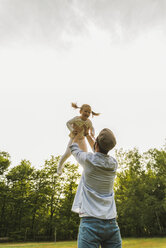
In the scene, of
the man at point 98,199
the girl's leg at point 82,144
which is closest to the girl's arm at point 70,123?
the girl's leg at point 82,144

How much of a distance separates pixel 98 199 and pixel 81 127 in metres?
1.70

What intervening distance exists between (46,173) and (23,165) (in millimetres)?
5531

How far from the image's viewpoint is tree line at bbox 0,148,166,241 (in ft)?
99.3

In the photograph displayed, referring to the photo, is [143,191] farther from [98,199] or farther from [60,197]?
[98,199]

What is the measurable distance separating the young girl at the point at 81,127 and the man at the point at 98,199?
3.68ft

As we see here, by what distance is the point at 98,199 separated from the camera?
204 cm

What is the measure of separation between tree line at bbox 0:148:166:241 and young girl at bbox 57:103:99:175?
98.7 feet

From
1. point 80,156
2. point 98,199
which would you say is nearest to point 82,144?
point 80,156

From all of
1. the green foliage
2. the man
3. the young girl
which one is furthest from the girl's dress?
the green foliage

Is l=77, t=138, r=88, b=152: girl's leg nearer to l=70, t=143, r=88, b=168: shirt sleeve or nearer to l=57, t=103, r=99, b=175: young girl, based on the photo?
l=57, t=103, r=99, b=175: young girl

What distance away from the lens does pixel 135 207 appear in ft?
98.8

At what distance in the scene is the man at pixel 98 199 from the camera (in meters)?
1.88

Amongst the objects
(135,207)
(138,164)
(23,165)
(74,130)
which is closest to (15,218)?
(23,165)

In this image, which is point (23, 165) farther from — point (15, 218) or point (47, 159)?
point (15, 218)
